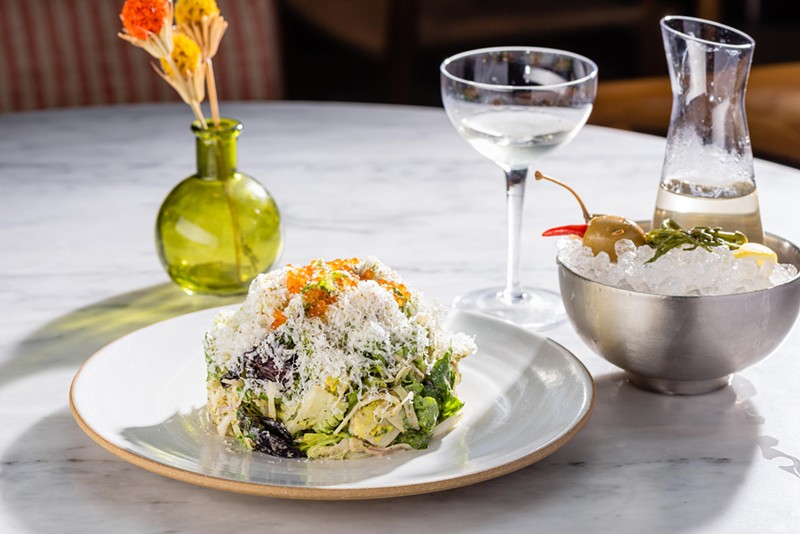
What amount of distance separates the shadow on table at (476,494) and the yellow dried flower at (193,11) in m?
0.47

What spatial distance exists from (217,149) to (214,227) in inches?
3.6

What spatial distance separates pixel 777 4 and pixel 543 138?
4530 millimetres

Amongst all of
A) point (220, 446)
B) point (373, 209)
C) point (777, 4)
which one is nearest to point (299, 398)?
point (220, 446)

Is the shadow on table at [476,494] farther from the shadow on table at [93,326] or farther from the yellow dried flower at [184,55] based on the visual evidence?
the yellow dried flower at [184,55]

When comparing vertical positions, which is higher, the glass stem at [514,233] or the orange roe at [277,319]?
the orange roe at [277,319]

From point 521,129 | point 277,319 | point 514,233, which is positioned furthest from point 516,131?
point 277,319

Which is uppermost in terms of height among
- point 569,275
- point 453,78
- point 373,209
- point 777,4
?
point 453,78

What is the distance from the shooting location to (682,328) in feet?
3.29

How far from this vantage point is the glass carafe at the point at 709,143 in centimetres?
114

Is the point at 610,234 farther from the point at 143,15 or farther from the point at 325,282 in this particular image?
the point at 143,15

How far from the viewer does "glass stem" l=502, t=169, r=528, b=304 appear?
4.32ft

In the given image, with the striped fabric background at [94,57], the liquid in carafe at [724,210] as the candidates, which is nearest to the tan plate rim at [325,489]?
the liquid in carafe at [724,210]

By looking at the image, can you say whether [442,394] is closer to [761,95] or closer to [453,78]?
[453,78]

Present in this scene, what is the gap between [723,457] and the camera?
97cm
